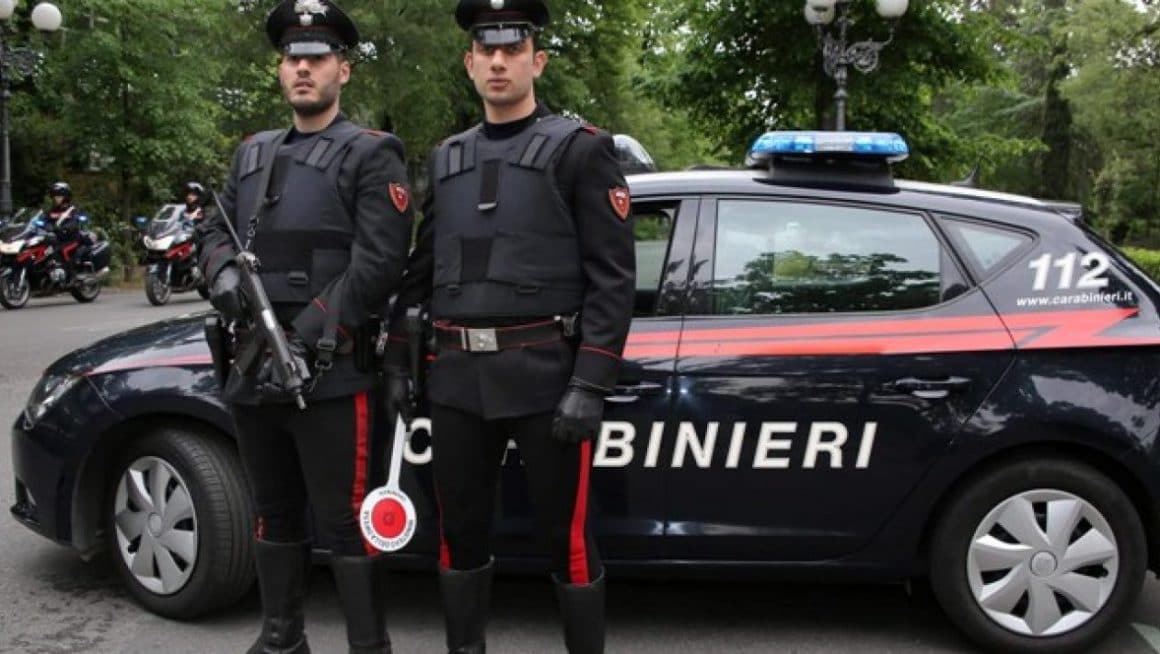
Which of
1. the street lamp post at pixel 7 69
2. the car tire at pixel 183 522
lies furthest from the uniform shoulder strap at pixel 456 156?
the street lamp post at pixel 7 69

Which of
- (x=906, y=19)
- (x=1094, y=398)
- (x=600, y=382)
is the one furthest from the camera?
(x=906, y=19)

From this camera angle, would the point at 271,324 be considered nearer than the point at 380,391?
Yes

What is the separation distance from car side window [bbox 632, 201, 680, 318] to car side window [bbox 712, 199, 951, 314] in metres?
0.17

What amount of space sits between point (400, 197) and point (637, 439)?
1.02 metres

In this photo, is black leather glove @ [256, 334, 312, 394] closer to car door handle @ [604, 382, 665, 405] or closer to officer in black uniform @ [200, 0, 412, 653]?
officer in black uniform @ [200, 0, 412, 653]

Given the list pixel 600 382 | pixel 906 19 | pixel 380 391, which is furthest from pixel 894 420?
pixel 906 19

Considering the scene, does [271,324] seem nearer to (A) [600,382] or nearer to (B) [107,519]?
(A) [600,382]

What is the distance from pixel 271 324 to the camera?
9.00 feet

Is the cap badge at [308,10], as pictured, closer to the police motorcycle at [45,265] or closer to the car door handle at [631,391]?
the car door handle at [631,391]

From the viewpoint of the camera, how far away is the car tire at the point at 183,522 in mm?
3443

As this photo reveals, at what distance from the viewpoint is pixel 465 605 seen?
2846mm

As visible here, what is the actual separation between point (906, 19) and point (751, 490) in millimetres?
14693

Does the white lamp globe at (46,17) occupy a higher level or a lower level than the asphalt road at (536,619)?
higher

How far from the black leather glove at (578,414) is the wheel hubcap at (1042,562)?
144 cm
